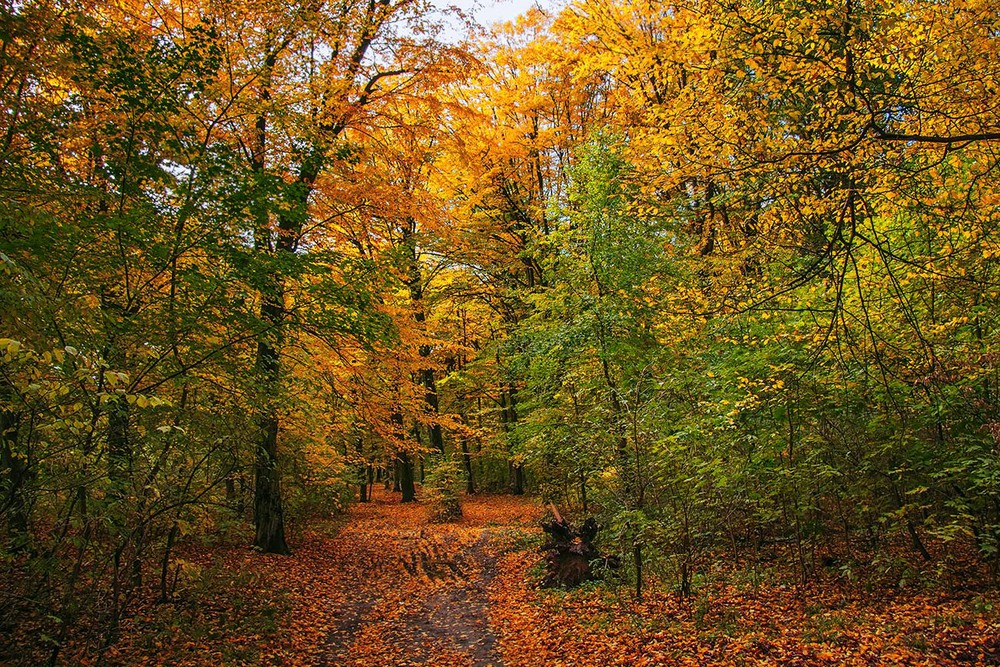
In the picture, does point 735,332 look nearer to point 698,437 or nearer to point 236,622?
point 698,437

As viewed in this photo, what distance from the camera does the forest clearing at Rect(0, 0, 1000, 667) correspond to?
4199 mm

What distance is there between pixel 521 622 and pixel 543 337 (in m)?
5.75

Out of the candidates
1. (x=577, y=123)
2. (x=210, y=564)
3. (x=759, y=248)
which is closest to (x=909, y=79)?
(x=759, y=248)

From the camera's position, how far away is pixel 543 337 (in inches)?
448

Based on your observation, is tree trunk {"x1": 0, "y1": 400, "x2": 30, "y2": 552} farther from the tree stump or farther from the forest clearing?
the tree stump

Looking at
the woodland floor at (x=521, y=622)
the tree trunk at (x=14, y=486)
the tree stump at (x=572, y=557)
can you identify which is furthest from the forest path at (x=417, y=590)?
the tree trunk at (x=14, y=486)

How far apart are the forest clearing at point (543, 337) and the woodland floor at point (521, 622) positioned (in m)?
0.05

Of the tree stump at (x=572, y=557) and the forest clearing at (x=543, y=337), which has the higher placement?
the forest clearing at (x=543, y=337)

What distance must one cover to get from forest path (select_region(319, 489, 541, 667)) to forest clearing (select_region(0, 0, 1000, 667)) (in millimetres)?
101

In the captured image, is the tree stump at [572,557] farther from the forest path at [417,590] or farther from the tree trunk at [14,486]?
the tree trunk at [14,486]

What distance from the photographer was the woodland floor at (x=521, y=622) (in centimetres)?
504

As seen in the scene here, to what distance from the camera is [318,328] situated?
642cm

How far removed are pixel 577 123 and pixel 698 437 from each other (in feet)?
38.9

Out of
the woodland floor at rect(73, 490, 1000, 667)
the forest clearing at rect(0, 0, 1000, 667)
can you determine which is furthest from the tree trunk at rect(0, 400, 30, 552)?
the woodland floor at rect(73, 490, 1000, 667)
